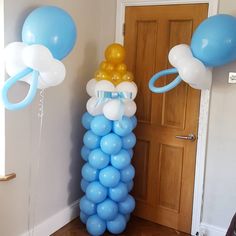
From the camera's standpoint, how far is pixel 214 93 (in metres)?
2.74

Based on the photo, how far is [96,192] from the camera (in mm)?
2744

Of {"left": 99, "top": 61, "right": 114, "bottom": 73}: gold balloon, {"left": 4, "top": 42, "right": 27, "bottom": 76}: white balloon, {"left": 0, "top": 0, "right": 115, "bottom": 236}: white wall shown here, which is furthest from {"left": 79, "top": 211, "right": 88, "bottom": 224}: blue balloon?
{"left": 4, "top": 42, "right": 27, "bottom": 76}: white balloon

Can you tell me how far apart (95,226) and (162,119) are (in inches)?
43.8

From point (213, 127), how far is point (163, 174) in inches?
26.0

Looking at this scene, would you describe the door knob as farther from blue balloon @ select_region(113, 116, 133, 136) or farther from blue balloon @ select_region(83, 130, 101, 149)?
blue balloon @ select_region(83, 130, 101, 149)

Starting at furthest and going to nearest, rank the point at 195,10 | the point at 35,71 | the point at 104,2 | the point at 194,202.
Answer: the point at 104,2, the point at 194,202, the point at 195,10, the point at 35,71

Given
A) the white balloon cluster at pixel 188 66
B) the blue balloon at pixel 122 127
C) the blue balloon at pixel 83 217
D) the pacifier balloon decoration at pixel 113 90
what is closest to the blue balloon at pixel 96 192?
the blue balloon at pixel 83 217

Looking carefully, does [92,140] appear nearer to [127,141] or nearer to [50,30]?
[127,141]

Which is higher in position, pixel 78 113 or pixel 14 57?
pixel 14 57

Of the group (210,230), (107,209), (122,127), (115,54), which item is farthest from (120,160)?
(210,230)

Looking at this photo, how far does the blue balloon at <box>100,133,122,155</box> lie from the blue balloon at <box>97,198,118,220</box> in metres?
0.44

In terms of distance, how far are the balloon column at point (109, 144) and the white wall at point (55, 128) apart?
23 cm

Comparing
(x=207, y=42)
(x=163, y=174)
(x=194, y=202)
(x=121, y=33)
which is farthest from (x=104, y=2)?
(x=194, y=202)

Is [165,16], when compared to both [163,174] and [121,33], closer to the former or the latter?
[121,33]
